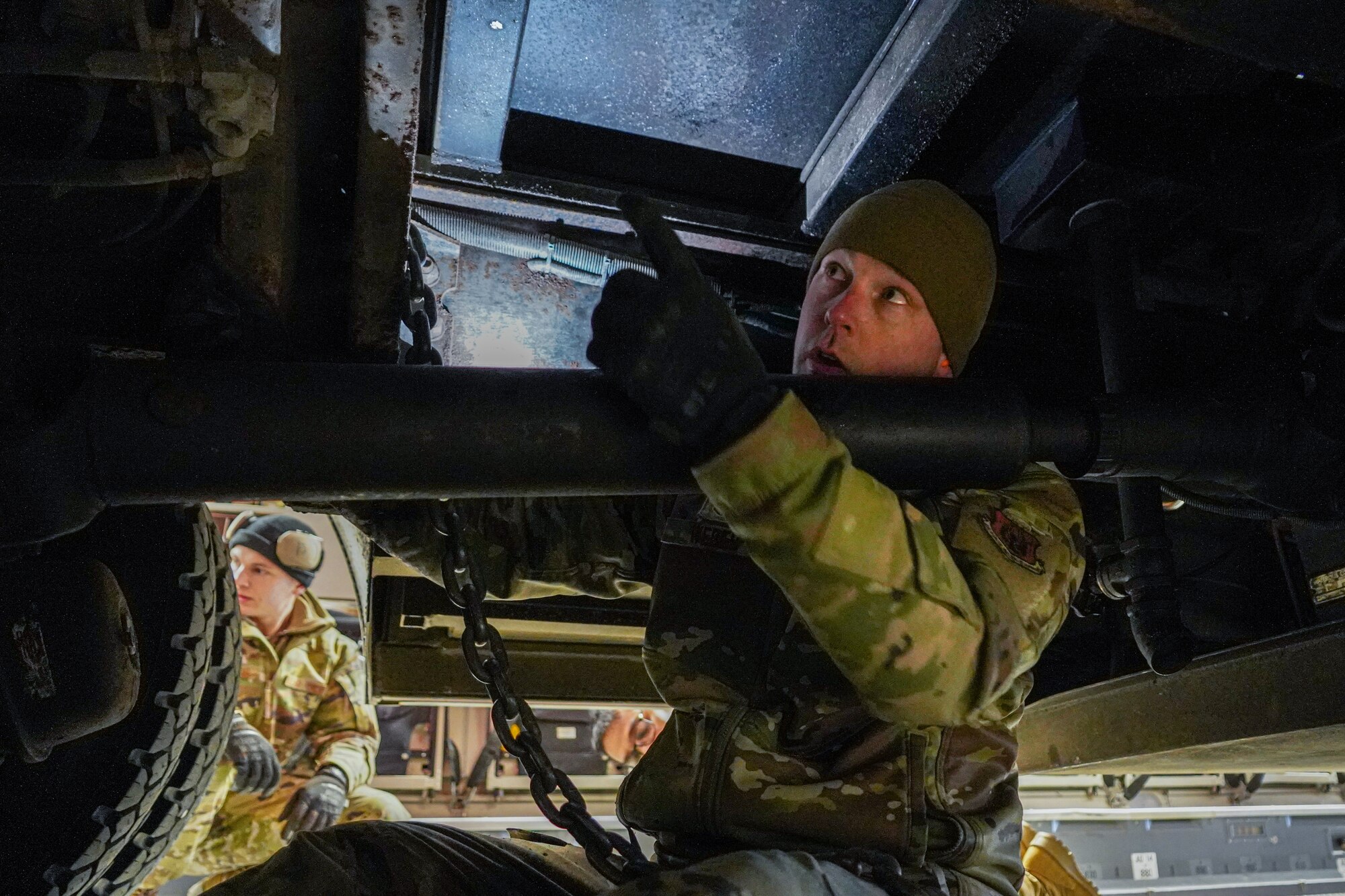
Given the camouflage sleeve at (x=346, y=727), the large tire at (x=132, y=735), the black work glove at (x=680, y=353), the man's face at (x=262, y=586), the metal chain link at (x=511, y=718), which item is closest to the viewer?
the black work glove at (x=680, y=353)

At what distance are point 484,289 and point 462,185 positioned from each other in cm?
32

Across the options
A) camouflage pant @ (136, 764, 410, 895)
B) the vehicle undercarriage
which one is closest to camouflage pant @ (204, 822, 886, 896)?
the vehicle undercarriage

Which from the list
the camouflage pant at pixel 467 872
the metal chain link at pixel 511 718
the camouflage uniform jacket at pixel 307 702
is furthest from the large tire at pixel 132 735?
the camouflage uniform jacket at pixel 307 702

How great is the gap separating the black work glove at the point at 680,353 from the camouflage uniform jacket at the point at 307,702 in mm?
4387

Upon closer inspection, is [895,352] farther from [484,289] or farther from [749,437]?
[484,289]

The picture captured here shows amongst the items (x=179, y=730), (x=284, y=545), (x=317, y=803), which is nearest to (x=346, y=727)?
(x=317, y=803)

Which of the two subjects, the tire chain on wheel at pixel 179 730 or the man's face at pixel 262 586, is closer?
the tire chain on wheel at pixel 179 730

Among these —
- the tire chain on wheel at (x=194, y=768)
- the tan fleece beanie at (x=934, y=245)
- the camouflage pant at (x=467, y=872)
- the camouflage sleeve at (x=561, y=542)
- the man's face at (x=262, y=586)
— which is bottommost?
the camouflage pant at (x=467, y=872)

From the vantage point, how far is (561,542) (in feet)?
6.05

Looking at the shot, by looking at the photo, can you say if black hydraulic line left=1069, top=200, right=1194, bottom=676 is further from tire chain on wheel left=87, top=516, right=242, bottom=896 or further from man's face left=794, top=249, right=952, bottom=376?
tire chain on wheel left=87, top=516, right=242, bottom=896

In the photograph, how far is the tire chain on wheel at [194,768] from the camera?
1753 mm

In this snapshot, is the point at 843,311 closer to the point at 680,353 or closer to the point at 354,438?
the point at 680,353

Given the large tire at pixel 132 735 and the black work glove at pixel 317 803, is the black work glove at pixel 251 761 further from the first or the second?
the large tire at pixel 132 735

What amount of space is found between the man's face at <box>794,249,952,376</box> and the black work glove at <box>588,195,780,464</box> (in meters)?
0.65
